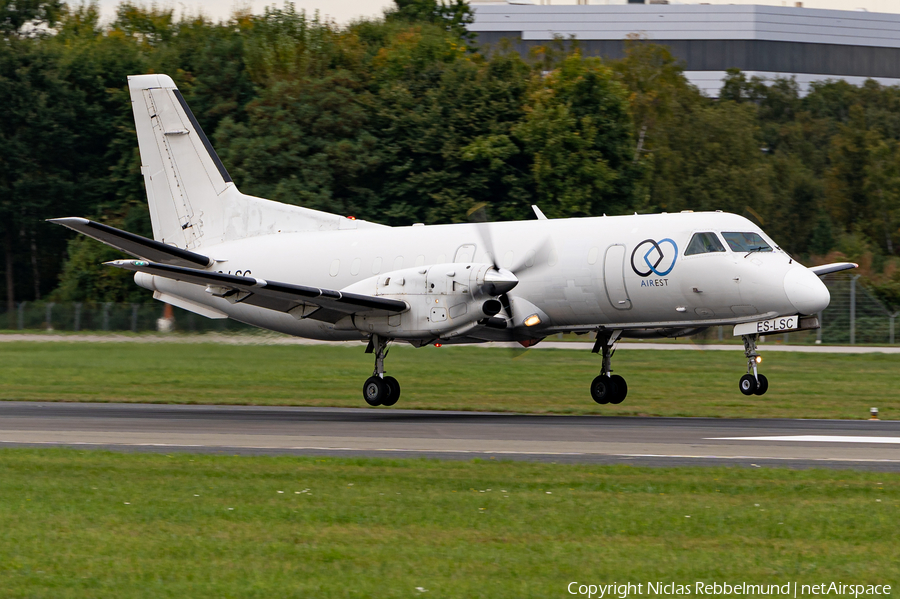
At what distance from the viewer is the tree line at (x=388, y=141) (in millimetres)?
49000

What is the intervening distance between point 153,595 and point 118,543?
165cm

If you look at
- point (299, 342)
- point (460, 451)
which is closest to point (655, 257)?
point (460, 451)

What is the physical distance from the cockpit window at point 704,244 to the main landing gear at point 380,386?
6101mm

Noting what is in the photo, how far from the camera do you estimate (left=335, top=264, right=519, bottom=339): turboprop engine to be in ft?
65.7

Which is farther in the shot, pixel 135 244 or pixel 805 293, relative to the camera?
pixel 135 244

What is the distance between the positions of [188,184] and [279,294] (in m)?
6.59

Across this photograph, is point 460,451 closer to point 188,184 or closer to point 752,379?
point 752,379

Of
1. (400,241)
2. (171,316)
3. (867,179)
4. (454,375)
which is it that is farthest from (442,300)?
(867,179)

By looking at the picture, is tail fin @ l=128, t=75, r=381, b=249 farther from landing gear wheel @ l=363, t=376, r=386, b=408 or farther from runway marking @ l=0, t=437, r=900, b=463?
runway marking @ l=0, t=437, r=900, b=463

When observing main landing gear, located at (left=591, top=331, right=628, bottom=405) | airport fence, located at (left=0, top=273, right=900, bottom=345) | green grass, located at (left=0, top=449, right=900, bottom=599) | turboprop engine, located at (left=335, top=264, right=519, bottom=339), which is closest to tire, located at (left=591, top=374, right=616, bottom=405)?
main landing gear, located at (left=591, top=331, right=628, bottom=405)

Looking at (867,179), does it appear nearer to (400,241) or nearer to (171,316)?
(171,316)

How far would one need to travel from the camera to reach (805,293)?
19.2 meters

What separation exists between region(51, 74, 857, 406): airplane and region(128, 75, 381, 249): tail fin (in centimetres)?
116

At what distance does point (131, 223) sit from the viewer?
164 ft
